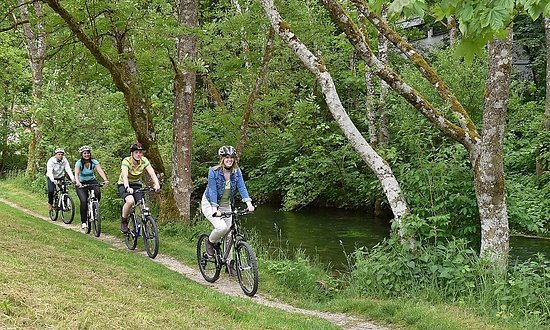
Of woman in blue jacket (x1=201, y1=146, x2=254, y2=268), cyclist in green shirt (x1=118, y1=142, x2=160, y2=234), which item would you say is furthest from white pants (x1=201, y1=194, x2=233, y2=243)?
cyclist in green shirt (x1=118, y1=142, x2=160, y2=234)

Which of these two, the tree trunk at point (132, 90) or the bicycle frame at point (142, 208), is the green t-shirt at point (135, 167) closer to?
the bicycle frame at point (142, 208)

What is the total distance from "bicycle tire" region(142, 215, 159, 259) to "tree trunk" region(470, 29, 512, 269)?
5586 millimetres

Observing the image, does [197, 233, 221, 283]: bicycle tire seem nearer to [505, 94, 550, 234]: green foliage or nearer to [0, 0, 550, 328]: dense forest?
[0, 0, 550, 328]: dense forest

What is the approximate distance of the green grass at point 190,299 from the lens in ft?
17.3

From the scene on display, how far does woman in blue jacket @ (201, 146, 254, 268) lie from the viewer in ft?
27.9

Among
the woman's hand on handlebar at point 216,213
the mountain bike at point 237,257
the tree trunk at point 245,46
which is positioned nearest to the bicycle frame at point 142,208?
the mountain bike at point 237,257

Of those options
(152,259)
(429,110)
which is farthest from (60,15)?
(429,110)

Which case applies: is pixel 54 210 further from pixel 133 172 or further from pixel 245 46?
pixel 245 46

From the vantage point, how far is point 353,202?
22.5m

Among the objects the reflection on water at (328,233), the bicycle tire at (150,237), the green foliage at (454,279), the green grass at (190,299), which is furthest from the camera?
the reflection on water at (328,233)

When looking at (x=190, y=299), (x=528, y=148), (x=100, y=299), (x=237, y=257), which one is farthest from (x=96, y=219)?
(x=528, y=148)

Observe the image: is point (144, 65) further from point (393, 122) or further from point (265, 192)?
point (265, 192)

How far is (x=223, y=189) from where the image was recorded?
862 cm

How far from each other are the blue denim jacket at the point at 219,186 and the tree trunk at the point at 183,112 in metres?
5.57
